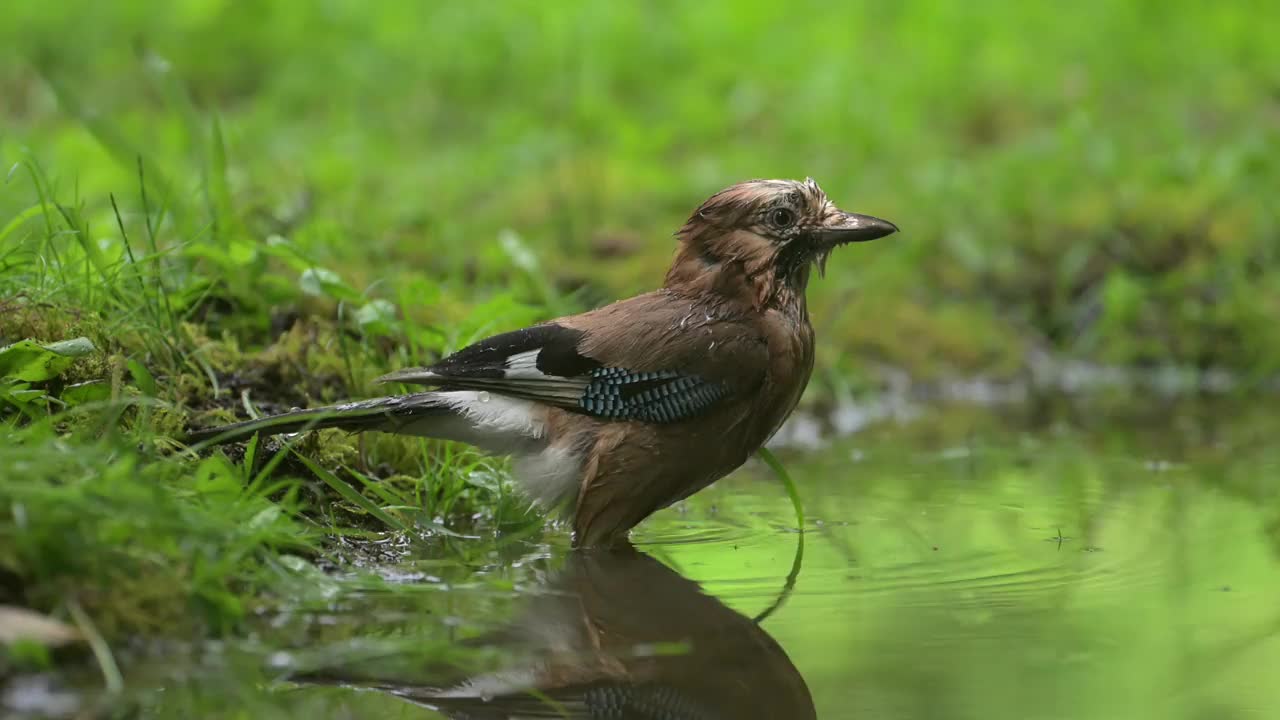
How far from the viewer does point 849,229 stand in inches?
195

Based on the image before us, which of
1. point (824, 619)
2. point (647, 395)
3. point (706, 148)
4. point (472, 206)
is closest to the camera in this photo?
point (824, 619)

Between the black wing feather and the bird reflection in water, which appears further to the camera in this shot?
the black wing feather

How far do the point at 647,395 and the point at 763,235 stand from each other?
0.73 m

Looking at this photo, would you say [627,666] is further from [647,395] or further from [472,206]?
[472,206]

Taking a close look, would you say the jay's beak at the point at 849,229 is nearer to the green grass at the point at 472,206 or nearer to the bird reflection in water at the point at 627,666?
the green grass at the point at 472,206

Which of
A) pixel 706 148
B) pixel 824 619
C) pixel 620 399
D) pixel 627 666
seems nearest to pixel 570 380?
pixel 620 399

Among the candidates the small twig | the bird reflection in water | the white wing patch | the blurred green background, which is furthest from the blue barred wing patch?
the blurred green background

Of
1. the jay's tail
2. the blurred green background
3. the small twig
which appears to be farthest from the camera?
the blurred green background

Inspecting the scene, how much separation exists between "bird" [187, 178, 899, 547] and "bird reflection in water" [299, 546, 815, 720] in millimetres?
538

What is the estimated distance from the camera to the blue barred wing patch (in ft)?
15.1

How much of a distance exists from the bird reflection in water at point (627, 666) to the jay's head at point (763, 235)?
47.4 inches

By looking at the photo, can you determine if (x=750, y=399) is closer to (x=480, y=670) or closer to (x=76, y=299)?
(x=480, y=670)

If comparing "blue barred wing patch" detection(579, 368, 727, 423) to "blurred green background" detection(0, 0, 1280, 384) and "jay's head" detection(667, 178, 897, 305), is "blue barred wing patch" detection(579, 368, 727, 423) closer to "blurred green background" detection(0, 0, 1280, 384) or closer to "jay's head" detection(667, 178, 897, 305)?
"jay's head" detection(667, 178, 897, 305)

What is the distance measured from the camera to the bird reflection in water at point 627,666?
315cm
